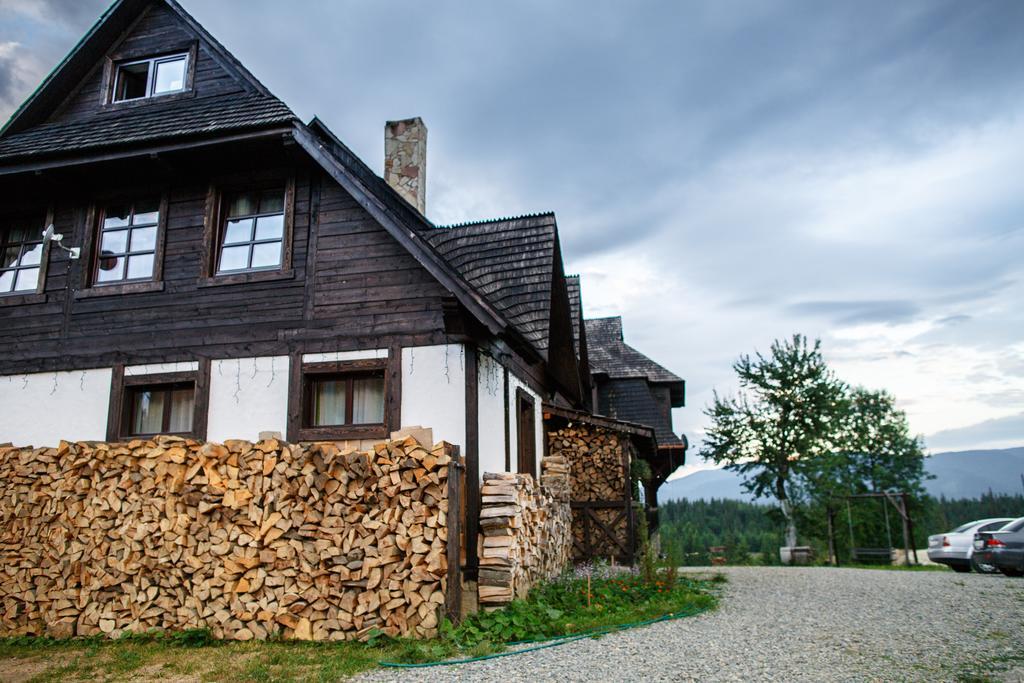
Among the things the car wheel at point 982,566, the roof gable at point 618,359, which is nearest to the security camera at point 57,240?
the roof gable at point 618,359

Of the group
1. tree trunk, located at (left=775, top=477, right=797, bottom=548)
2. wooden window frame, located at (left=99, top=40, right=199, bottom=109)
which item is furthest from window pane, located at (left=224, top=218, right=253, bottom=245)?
tree trunk, located at (left=775, top=477, right=797, bottom=548)

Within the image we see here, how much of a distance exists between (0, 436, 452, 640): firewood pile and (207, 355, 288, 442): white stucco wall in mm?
901

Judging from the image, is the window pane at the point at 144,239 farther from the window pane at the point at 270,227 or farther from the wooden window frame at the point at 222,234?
the window pane at the point at 270,227

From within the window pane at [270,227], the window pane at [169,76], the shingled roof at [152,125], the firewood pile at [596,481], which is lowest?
the firewood pile at [596,481]

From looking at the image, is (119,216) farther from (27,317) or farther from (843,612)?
(843,612)

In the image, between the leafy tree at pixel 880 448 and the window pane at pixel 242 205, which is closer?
the window pane at pixel 242 205

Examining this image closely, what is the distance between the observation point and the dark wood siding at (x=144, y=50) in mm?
11242

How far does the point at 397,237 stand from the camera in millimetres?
8852

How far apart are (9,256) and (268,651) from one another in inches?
306

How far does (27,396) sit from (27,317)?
3.93 feet

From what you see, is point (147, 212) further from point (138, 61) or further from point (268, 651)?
point (268, 651)

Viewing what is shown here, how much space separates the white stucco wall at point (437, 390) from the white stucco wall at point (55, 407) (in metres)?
4.17

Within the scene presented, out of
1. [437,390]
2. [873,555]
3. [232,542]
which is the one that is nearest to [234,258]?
[437,390]

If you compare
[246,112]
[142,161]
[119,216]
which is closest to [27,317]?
[119,216]
